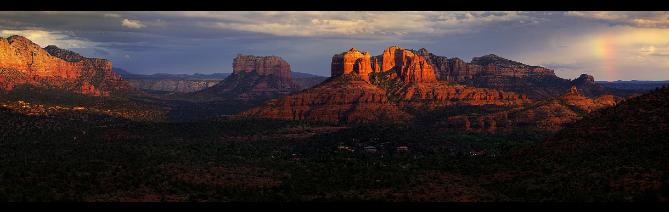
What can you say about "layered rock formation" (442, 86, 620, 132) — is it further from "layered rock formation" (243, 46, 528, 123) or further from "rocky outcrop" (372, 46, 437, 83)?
"rocky outcrop" (372, 46, 437, 83)

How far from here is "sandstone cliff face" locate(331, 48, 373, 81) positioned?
7475 inches

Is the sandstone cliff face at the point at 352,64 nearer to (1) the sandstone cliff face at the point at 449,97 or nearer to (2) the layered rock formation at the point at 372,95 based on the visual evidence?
(2) the layered rock formation at the point at 372,95

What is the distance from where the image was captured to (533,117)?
13588cm

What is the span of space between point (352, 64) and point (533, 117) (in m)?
69.1

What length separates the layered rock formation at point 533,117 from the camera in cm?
13225

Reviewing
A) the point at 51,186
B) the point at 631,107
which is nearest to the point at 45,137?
the point at 51,186

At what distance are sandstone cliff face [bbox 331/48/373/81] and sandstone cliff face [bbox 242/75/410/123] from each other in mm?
9583

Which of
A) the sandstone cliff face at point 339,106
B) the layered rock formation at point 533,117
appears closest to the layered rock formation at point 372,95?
the sandstone cliff face at point 339,106

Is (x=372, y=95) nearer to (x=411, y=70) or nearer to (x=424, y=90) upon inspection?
(x=424, y=90)

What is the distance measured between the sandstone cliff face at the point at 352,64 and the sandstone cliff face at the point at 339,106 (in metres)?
9.58

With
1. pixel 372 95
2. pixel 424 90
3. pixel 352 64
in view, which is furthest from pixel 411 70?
pixel 372 95

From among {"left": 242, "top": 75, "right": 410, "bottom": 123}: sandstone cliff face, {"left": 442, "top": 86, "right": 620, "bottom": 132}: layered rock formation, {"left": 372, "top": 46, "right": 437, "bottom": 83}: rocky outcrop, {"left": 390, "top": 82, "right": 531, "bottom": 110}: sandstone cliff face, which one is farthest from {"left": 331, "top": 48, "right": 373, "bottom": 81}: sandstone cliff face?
{"left": 442, "top": 86, "right": 620, "bottom": 132}: layered rock formation
